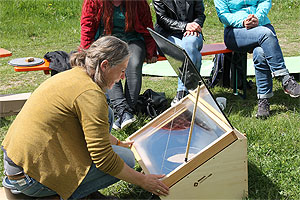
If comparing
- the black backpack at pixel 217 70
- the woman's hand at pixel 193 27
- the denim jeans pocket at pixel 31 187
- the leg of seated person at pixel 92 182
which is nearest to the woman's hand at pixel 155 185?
the leg of seated person at pixel 92 182

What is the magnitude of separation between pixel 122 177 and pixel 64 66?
2064mm

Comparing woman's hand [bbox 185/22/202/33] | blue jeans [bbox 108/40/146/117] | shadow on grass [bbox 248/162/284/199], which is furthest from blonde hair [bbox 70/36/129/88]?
woman's hand [bbox 185/22/202/33]

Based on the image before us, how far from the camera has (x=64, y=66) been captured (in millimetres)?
4109

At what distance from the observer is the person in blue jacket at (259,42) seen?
13.0ft

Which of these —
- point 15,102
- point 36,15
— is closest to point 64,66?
point 15,102

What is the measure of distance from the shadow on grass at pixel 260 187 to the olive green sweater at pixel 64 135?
988 millimetres

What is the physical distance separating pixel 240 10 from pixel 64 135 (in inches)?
113

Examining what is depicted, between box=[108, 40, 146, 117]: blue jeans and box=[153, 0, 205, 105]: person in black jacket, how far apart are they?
424 millimetres

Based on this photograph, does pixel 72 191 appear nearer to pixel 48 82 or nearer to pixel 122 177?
pixel 122 177

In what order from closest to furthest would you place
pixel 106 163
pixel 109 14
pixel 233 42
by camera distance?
1. pixel 106 163
2. pixel 109 14
3. pixel 233 42

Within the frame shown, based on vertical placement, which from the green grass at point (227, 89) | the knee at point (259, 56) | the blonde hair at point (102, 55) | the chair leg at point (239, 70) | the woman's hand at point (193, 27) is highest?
the blonde hair at point (102, 55)

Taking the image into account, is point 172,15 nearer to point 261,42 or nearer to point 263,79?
point 261,42

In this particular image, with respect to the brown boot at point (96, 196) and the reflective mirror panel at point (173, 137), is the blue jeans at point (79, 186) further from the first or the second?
the reflective mirror panel at point (173, 137)

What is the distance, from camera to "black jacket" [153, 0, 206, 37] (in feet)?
14.1
